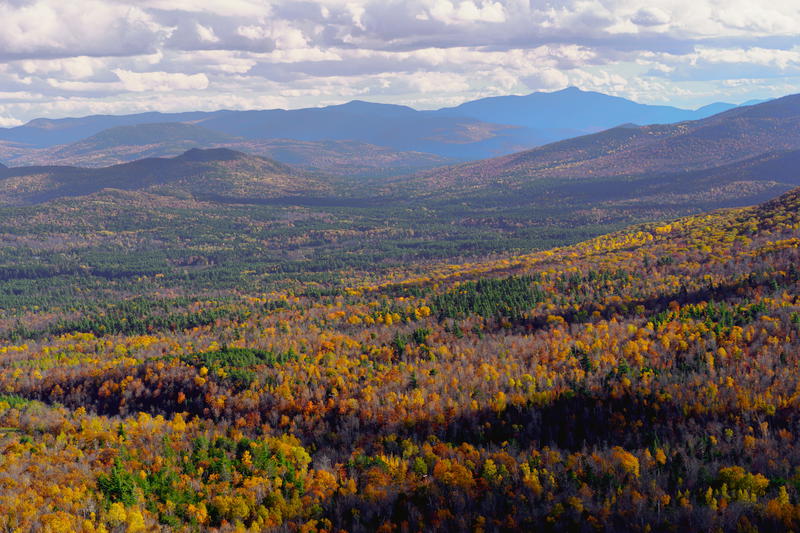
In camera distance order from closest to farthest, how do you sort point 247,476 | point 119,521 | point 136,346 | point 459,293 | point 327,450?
point 119,521 < point 247,476 < point 327,450 < point 136,346 < point 459,293

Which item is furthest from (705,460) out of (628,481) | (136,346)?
(136,346)

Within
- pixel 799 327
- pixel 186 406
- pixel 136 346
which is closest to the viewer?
pixel 799 327

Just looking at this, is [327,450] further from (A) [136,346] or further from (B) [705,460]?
(A) [136,346]

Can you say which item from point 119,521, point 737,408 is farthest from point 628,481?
point 119,521

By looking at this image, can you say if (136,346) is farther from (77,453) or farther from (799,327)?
(799,327)

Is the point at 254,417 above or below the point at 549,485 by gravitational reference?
below

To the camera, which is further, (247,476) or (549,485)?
(247,476)
